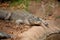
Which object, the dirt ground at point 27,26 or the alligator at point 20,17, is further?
the alligator at point 20,17

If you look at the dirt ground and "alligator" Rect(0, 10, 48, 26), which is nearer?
the dirt ground

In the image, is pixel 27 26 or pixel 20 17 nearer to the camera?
pixel 27 26

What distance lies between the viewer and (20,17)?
744 centimetres

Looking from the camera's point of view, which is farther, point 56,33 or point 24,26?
point 24,26

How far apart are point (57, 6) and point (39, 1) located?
0.91 metres

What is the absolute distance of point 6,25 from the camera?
6.62 metres

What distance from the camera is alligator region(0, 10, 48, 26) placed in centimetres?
701

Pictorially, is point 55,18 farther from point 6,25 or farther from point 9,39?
point 9,39

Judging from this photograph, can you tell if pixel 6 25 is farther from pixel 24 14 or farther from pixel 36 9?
pixel 36 9

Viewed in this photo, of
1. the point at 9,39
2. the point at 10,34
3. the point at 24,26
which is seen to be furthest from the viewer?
the point at 24,26

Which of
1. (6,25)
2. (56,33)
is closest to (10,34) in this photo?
(6,25)

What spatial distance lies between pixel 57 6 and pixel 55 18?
1.26 metres

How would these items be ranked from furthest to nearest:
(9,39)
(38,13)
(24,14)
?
(38,13)
(24,14)
(9,39)

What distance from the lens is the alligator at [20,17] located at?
23.0 feet
